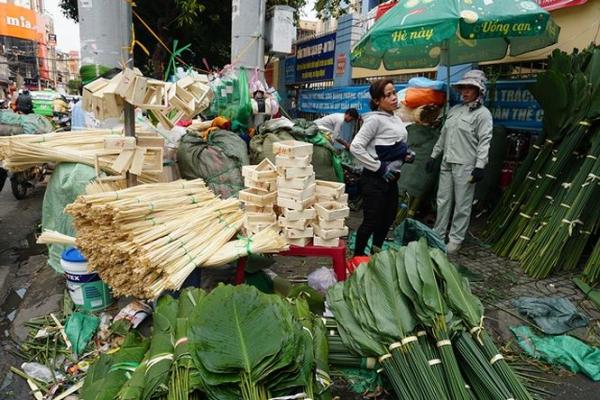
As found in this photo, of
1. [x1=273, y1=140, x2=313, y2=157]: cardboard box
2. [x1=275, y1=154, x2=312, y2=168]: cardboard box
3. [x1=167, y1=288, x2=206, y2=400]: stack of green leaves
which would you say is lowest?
[x1=167, y1=288, x2=206, y2=400]: stack of green leaves

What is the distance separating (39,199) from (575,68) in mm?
7853

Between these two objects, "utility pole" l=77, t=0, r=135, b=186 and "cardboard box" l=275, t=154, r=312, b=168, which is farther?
"utility pole" l=77, t=0, r=135, b=186

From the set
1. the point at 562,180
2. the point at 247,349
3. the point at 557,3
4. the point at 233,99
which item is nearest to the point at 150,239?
the point at 247,349

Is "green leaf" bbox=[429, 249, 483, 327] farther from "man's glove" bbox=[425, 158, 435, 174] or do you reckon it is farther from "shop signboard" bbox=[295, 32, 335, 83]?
"shop signboard" bbox=[295, 32, 335, 83]

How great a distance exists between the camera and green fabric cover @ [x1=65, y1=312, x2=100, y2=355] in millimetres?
2865

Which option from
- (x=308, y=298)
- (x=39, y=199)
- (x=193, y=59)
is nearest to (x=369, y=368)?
(x=308, y=298)

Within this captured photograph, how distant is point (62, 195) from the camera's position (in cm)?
379

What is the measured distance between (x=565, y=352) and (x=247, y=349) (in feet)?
7.75

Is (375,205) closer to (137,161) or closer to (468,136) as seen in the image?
(468,136)

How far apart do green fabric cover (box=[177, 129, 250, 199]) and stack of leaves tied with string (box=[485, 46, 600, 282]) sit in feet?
10.1

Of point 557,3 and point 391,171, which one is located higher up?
point 557,3

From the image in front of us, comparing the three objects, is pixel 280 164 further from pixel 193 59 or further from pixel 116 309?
A: pixel 193 59

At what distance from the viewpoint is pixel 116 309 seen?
3.36 metres

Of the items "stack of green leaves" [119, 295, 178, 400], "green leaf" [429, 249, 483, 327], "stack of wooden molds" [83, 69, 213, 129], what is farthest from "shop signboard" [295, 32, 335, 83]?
"stack of green leaves" [119, 295, 178, 400]
